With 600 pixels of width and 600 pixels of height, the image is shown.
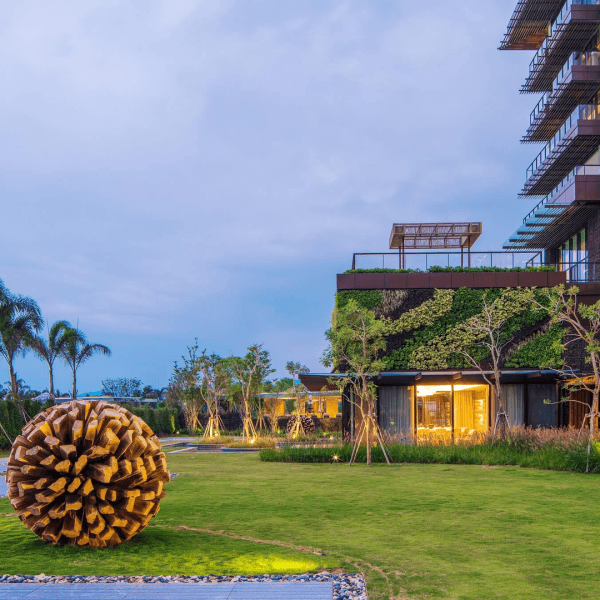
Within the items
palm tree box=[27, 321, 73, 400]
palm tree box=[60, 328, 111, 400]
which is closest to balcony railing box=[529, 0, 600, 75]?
palm tree box=[60, 328, 111, 400]

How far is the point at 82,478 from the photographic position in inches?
233

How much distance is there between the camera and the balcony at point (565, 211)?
80.2ft

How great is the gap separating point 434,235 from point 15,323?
62.7 feet

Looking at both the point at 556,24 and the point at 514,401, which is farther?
the point at 556,24

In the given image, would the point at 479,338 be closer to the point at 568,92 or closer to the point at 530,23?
the point at 568,92

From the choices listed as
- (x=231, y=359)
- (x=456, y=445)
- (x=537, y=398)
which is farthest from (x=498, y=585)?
(x=231, y=359)

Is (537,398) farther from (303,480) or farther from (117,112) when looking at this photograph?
(117,112)

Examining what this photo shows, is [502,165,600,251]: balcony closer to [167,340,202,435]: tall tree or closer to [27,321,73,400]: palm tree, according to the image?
[167,340,202,435]: tall tree

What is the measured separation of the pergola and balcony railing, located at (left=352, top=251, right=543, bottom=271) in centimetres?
16

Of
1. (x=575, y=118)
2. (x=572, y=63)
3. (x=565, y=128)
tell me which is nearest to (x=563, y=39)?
(x=572, y=63)

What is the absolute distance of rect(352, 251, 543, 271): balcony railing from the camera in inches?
968

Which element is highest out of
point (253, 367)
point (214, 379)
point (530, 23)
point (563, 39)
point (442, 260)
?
point (530, 23)

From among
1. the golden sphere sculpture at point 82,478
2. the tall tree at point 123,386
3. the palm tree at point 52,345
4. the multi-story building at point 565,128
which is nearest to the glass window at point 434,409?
the multi-story building at point 565,128

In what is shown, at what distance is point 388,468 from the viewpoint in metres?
15.3
